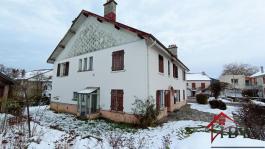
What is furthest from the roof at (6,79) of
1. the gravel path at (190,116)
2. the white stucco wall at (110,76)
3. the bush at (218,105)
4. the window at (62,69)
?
the bush at (218,105)

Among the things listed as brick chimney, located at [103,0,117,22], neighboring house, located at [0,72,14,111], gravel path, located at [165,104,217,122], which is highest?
brick chimney, located at [103,0,117,22]

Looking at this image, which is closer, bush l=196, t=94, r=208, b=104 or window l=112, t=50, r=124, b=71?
window l=112, t=50, r=124, b=71

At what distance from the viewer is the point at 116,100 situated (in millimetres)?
11141

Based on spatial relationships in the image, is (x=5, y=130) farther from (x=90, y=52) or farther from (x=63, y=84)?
(x=63, y=84)

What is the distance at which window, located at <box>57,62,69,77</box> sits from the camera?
1649 centimetres

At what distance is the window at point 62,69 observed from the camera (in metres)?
16.5

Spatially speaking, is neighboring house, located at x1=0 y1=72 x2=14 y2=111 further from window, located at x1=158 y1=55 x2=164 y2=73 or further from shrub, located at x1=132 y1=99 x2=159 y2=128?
window, located at x1=158 y1=55 x2=164 y2=73

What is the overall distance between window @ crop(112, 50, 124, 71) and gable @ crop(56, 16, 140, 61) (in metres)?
0.79

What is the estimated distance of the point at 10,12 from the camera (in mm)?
13438

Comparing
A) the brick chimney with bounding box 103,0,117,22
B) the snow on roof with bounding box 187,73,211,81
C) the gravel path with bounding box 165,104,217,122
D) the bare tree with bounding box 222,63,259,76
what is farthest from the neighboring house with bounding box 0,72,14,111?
the bare tree with bounding box 222,63,259,76

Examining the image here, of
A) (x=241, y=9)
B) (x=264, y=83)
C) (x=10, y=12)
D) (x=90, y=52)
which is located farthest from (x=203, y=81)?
(x=10, y=12)

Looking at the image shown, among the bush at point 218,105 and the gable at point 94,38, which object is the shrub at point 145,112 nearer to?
the gable at point 94,38

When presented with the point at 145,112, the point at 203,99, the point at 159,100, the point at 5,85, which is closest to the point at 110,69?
the point at 145,112

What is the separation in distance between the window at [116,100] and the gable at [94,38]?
3.91 metres
